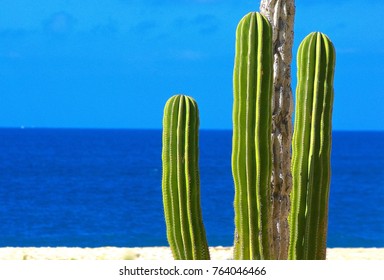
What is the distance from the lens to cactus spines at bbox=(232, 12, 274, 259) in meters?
5.13

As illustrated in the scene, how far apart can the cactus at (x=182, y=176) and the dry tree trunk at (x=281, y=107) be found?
24.1 inches

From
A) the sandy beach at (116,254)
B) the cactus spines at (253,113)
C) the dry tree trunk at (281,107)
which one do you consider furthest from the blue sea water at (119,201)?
the cactus spines at (253,113)

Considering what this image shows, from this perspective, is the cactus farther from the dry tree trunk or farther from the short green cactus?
the dry tree trunk

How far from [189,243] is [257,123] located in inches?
36.5

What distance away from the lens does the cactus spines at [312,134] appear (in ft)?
17.2

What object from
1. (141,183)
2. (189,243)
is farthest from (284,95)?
(141,183)

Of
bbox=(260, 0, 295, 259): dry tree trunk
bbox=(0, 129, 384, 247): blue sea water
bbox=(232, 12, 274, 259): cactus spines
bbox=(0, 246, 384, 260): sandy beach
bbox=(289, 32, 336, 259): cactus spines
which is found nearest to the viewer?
bbox=(232, 12, 274, 259): cactus spines

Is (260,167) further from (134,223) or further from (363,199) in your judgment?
(363,199)

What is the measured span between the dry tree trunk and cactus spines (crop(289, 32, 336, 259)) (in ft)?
1.15

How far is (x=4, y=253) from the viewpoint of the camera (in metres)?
11.5

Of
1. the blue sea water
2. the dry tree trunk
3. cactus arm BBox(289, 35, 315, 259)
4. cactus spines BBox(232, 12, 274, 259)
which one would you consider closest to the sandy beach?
the dry tree trunk

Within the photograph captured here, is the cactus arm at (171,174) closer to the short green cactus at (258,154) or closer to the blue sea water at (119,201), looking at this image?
the short green cactus at (258,154)

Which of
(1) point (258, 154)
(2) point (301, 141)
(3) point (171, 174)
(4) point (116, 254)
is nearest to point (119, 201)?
(4) point (116, 254)

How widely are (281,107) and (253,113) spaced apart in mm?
625
